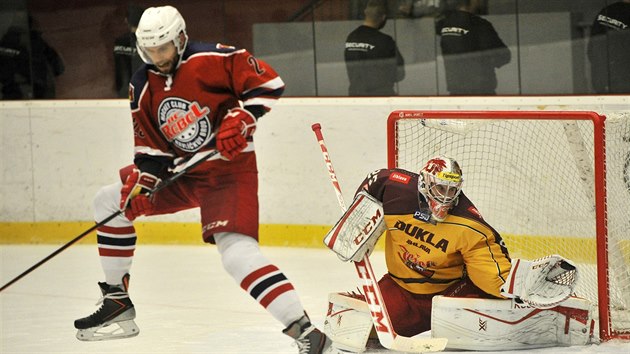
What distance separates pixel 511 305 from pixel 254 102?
1.17 m

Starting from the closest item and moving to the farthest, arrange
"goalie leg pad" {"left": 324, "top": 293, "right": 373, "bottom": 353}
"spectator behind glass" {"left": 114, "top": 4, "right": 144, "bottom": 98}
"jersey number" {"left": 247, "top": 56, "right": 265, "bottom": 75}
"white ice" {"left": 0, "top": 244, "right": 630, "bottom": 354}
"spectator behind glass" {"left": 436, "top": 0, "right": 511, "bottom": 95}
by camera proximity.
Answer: "jersey number" {"left": 247, "top": 56, "right": 265, "bottom": 75}, "goalie leg pad" {"left": 324, "top": 293, "right": 373, "bottom": 353}, "white ice" {"left": 0, "top": 244, "right": 630, "bottom": 354}, "spectator behind glass" {"left": 436, "top": 0, "right": 511, "bottom": 95}, "spectator behind glass" {"left": 114, "top": 4, "right": 144, "bottom": 98}

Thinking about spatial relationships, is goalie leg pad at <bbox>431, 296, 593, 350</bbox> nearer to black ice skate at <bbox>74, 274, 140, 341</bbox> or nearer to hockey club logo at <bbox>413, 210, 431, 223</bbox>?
hockey club logo at <bbox>413, 210, 431, 223</bbox>

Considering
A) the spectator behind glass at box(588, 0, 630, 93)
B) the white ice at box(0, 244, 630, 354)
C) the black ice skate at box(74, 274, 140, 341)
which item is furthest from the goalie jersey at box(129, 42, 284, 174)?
the spectator behind glass at box(588, 0, 630, 93)

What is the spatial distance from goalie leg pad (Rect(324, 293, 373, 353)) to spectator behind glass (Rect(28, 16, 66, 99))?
3448mm

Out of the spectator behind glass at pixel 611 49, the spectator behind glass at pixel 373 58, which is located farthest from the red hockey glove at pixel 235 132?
the spectator behind glass at pixel 373 58

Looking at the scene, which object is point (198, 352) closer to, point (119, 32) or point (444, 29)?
point (444, 29)

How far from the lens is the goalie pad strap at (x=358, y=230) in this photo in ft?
15.4

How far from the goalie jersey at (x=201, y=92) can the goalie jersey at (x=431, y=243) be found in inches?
28.1

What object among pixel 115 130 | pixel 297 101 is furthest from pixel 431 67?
pixel 115 130

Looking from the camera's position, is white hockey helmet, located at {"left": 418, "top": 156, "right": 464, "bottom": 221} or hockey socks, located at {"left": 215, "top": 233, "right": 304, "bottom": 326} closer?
hockey socks, located at {"left": 215, "top": 233, "right": 304, "bottom": 326}

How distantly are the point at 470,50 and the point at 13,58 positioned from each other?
2.67 meters

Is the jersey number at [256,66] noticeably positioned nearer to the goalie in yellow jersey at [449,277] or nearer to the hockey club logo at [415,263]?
the goalie in yellow jersey at [449,277]

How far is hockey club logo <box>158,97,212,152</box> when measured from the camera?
4.23 m

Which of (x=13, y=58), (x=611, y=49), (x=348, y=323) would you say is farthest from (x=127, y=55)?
(x=348, y=323)
